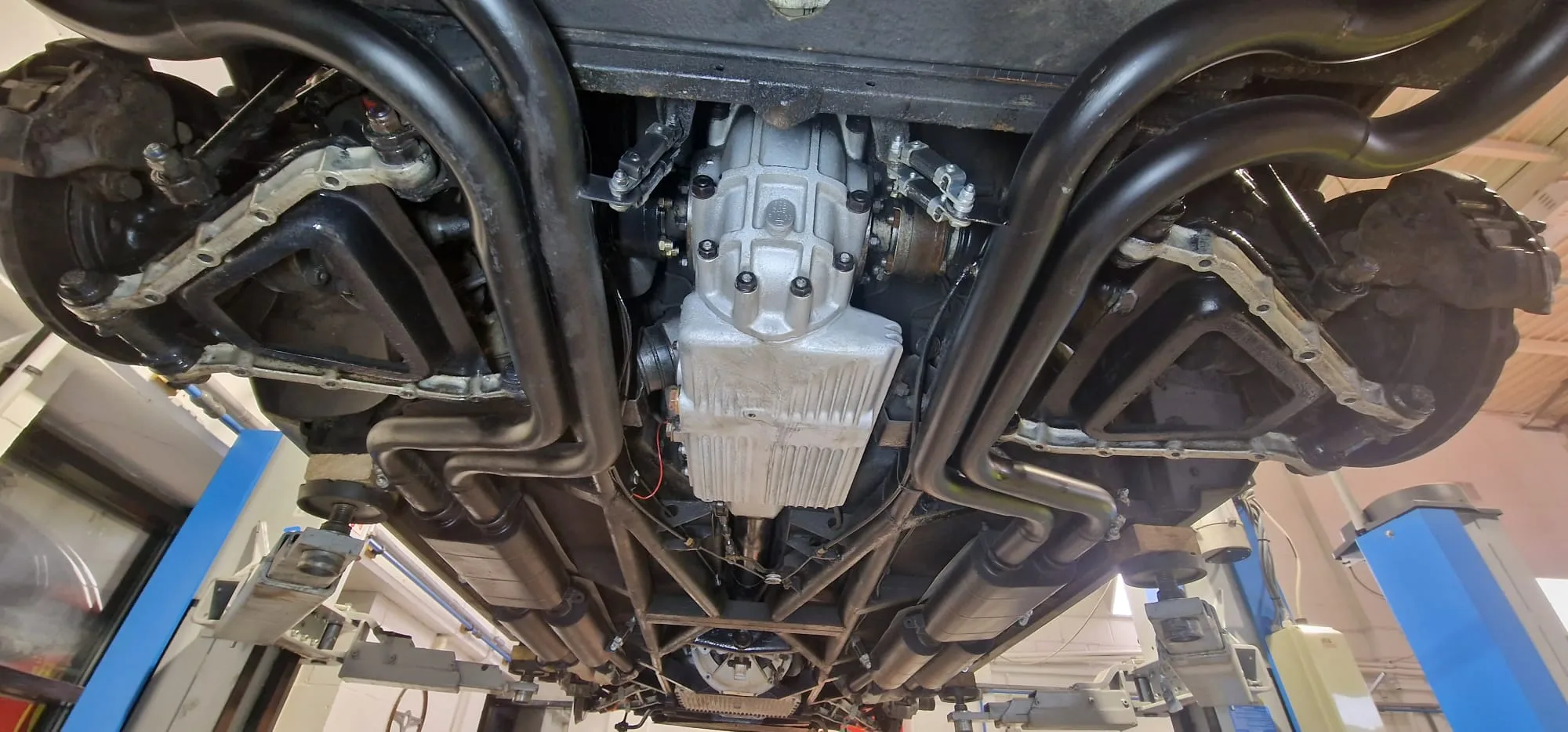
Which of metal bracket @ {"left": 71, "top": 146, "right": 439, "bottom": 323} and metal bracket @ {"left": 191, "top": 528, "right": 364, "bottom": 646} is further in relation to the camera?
metal bracket @ {"left": 191, "top": 528, "right": 364, "bottom": 646}

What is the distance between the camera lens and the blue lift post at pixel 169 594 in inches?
80.3

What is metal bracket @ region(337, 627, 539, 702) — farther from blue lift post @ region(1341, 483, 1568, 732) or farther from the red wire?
blue lift post @ region(1341, 483, 1568, 732)

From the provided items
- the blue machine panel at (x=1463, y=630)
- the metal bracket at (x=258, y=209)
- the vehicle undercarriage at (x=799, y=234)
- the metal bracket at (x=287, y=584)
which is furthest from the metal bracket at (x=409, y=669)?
the blue machine panel at (x=1463, y=630)

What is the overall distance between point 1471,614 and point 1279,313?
1.53 m

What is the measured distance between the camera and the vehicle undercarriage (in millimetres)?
729

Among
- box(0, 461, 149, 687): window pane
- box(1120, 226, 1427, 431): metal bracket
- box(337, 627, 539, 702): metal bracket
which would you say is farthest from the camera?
box(0, 461, 149, 687): window pane

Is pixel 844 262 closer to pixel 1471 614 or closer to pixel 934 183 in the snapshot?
pixel 934 183

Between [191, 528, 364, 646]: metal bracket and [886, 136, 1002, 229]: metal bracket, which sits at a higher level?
[886, 136, 1002, 229]: metal bracket

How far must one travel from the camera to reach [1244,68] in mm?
804

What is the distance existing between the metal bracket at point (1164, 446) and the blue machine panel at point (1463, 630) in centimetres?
112

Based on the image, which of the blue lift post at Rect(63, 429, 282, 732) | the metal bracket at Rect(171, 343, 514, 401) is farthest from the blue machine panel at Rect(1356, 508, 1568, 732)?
the blue lift post at Rect(63, 429, 282, 732)

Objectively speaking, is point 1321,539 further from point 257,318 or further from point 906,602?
point 257,318

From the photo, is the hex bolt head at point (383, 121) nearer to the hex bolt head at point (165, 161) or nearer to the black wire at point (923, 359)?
the hex bolt head at point (165, 161)

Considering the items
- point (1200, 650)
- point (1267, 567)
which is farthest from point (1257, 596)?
point (1200, 650)
